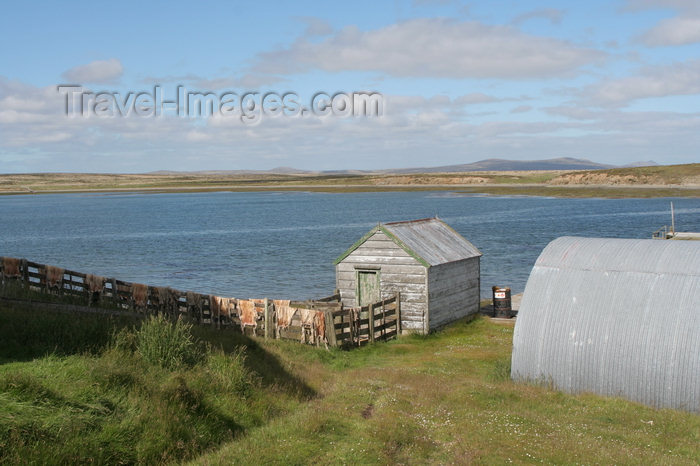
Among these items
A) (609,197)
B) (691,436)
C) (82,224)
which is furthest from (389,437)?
(609,197)

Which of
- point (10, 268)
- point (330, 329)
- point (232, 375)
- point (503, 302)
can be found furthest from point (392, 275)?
point (10, 268)

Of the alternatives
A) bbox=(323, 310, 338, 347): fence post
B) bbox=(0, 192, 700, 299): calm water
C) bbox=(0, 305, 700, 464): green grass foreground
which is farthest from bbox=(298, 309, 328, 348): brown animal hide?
bbox=(0, 192, 700, 299): calm water

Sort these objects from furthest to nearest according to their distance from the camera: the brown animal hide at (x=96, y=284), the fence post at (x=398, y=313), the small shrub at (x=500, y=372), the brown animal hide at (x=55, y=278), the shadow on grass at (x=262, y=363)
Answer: the brown animal hide at (x=55, y=278)
the brown animal hide at (x=96, y=284)
the fence post at (x=398, y=313)
the small shrub at (x=500, y=372)
the shadow on grass at (x=262, y=363)

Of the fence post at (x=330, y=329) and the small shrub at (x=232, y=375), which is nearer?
the small shrub at (x=232, y=375)

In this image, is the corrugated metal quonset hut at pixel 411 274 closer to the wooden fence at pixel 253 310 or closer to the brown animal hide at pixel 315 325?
the wooden fence at pixel 253 310

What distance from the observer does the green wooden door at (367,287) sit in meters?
25.0

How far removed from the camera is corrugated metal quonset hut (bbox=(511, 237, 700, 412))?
14695 mm

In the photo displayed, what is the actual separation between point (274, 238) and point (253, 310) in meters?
51.3

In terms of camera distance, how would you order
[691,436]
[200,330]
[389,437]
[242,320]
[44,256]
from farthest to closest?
[44,256]
[242,320]
[200,330]
[691,436]
[389,437]

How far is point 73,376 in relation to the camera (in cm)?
1227

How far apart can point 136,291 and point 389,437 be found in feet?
51.3

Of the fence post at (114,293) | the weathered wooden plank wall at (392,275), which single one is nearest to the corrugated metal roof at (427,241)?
the weathered wooden plank wall at (392,275)

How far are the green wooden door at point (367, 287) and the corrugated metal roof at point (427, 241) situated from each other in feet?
3.28

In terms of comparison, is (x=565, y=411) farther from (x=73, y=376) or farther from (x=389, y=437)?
(x=73, y=376)
